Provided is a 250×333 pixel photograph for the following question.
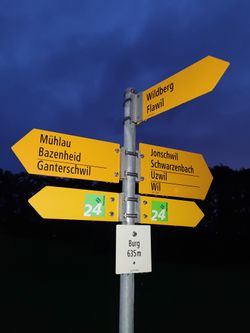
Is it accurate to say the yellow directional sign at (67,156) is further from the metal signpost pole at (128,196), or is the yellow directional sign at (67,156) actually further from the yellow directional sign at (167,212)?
the yellow directional sign at (167,212)

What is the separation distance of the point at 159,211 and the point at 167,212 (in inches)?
4.4

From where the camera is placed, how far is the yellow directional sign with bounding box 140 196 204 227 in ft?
9.82

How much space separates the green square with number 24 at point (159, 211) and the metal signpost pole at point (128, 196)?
0.25 m

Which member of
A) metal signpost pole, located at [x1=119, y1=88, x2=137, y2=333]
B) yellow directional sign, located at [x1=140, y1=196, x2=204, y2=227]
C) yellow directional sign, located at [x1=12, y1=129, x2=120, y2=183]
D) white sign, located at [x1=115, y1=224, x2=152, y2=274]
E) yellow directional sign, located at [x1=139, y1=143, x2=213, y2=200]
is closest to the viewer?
metal signpost pole, located at [x1=119, y1=88, x2=137, y2=333]

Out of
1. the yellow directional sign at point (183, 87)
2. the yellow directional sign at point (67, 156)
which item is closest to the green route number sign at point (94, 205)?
the yellow directional sign at point (67, 156)

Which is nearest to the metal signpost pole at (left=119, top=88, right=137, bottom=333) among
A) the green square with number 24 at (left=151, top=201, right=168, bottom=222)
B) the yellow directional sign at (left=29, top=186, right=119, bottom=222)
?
the yellow directional sign at (left=29, top=186, right=119, bottom=222)

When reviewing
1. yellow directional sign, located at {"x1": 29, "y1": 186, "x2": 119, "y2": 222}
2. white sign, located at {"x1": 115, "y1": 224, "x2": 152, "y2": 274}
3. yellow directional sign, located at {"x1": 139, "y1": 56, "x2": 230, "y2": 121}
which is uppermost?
yellow directional sign, located at {"x1": 139, "y1": 56, "x2": 230, "y2": 121}

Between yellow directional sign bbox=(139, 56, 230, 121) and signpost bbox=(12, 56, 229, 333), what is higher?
yellow directional sign bbox=(139, 56, 230, 121)

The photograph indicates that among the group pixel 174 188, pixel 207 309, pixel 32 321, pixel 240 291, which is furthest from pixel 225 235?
pixel 174 188

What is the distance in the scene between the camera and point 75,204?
2830 millimetres

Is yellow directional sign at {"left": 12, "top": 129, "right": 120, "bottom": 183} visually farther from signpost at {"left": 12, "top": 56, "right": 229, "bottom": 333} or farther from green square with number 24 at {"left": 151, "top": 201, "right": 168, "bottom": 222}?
green square with number 24 at {"left": 151, "top": 201, "right": 168, "bottom": 222}

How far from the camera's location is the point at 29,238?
40.0 meters

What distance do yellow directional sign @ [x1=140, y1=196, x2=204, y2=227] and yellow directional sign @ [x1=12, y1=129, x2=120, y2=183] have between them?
33 cm

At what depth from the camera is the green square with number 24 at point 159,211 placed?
307 centimetres
